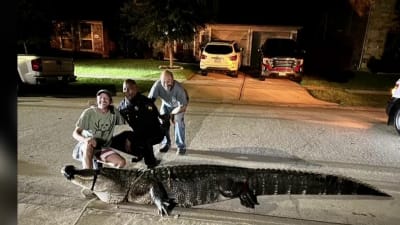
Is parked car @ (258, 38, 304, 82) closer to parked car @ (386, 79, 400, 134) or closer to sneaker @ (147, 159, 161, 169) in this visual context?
parked car @ (386, 79, 400, 134)

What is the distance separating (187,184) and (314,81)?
1441 cm

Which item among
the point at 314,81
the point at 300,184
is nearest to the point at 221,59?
the point at 314,81

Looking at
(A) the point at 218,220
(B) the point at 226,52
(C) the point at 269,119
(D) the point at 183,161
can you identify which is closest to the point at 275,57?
(B) the point at 226,52

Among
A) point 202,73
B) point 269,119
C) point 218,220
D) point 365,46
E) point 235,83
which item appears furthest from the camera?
point 365,46

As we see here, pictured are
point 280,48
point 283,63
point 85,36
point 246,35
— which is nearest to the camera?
point 283,63

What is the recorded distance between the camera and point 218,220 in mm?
4316

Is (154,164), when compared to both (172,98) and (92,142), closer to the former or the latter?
(172,98)

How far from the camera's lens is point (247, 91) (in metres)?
14.1

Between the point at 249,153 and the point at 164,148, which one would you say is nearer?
the point at 164,148

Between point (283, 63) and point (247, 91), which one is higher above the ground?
point (283, 63)

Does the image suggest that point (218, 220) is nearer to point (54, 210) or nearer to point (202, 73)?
point (54, 210)

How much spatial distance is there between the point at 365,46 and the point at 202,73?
11.1 metres

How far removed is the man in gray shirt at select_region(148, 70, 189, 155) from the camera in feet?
20.6

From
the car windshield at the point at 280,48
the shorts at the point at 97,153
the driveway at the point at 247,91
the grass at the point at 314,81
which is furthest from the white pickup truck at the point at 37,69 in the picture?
the car windshield at the point at 280,48
